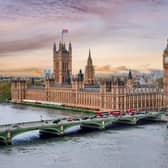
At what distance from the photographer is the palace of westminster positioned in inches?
3661

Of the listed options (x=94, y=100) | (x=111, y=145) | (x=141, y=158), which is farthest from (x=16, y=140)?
(x=94, y=100)

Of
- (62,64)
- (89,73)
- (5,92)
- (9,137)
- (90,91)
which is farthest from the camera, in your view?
(5,92)

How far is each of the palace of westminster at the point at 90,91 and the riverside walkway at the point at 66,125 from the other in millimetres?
16221

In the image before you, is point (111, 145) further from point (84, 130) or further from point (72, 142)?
point (84, 130)

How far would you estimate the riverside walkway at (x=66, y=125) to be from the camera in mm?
53156

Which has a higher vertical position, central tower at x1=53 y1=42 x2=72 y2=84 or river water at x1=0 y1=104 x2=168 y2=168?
central tower at x1=53 y1=42 x2=72 y2=84

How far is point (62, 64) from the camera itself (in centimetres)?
13575

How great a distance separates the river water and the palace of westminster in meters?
30.2

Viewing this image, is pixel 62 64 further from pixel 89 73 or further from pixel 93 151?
pixel 93 151

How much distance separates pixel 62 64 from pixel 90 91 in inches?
1418

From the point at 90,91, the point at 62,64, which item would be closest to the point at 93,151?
the point at 90,91

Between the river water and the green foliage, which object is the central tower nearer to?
the green foliage

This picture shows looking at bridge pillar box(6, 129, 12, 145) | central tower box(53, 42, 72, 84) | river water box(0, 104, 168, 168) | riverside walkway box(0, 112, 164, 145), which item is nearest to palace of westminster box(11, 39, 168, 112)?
central tower box(53, 42, 72, 84)

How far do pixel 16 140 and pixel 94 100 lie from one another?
44.8m
